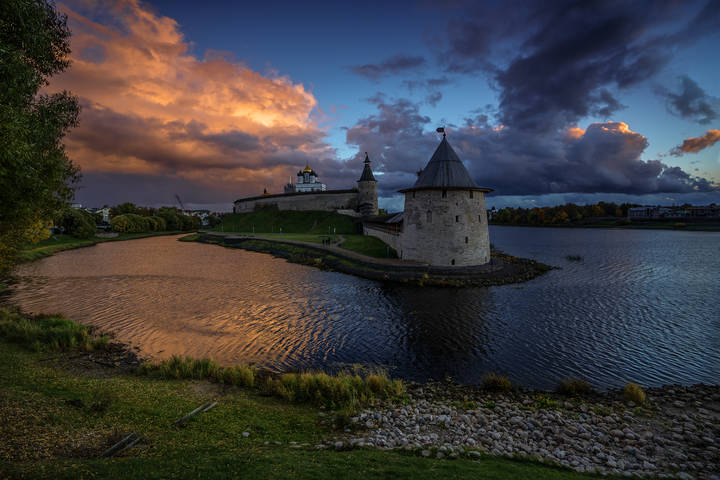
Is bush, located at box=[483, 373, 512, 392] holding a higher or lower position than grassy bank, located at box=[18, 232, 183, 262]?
lower

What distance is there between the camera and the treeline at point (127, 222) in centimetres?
5734

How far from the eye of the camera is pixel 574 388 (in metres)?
9.76

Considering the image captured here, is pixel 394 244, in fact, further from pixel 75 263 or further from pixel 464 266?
pixel 75 263

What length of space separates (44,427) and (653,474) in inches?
470

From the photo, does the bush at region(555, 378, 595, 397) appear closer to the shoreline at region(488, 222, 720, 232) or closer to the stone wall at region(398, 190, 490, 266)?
the stone wall at region(398, 190, 490, 266)

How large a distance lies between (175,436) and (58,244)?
2502 inches

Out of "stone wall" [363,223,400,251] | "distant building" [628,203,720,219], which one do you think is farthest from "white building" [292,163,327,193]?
"distant building" [628,203,720,219]

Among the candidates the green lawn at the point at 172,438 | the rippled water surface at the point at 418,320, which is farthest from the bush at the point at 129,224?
the green lawn at the point at 172,438

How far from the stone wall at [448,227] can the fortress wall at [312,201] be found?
Result: 1559 inches

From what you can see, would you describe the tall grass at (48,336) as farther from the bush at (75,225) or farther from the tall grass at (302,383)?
the bush at (75,225)

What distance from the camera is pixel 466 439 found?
6887 mm

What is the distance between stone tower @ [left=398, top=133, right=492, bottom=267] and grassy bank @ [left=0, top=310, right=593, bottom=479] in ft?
72.1

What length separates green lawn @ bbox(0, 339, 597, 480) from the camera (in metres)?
4.93

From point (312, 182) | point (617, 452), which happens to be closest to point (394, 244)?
point (617, 452)
